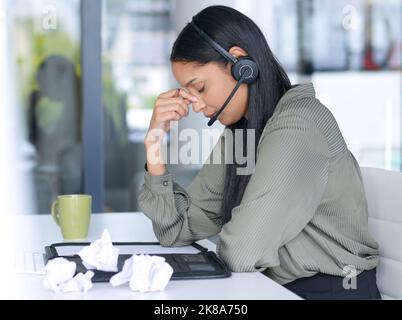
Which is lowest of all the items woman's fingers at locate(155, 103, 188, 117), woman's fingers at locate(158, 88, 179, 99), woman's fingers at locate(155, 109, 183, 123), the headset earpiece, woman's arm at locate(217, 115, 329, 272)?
woman's arm at locate(217, 115, 329, 272)

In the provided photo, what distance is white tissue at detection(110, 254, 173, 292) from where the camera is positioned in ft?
3.78

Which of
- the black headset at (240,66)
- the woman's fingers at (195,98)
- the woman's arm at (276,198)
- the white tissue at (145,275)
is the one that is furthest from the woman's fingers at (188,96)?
the white tissue at (145,275)

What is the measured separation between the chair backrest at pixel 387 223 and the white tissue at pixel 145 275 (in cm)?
57

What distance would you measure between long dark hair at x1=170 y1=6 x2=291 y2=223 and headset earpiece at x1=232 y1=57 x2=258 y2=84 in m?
0.02

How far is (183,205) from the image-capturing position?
1.72 metres

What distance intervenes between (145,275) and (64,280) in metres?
0.12

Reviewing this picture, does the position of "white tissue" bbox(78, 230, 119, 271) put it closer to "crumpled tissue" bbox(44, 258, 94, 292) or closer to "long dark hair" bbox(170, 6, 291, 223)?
"crumpled tissue" bbox(44, 258, 94, 292)

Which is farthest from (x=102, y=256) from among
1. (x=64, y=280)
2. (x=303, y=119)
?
(x=303, y=119)

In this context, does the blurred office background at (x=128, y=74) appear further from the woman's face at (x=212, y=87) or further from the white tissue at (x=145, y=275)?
the white tissue at (x=145, y=275)

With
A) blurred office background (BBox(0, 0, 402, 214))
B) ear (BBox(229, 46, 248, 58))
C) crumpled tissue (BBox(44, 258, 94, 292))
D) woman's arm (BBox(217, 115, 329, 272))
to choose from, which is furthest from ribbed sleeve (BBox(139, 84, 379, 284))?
blurred office background (BBox(0, 0, 402, 214))

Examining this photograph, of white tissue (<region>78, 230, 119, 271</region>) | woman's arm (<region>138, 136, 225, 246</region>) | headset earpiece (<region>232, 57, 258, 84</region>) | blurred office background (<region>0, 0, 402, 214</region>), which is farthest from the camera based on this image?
blurred office background (<region>0, 0, 402, 214</region>)
